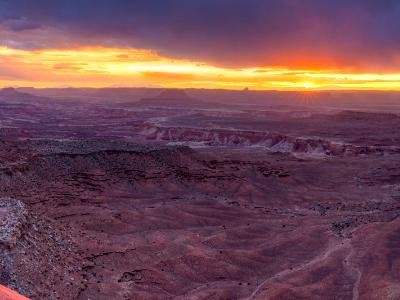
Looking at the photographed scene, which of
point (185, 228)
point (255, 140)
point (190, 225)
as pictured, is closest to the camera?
point (185, 228)

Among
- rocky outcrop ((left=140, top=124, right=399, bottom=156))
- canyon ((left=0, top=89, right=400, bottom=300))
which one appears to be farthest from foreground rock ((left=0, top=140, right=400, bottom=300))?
rocky outcrop ((left=140, top=124, right=399, bottom=156))

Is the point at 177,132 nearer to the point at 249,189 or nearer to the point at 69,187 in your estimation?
the point at 249,189

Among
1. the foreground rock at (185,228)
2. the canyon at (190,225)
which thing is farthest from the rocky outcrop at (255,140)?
the foreground rock at (185,228)

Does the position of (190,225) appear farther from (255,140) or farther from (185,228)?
(255,140)

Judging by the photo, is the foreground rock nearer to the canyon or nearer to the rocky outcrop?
the canyon

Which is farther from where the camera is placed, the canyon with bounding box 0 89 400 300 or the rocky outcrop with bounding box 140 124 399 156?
the rocky outcrop with bounding box 140 124 399 156

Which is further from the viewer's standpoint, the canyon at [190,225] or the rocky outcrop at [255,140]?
the rocky outcrop at [255,140]

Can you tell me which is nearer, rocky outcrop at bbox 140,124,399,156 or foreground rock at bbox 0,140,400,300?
foreground rock at bbox 0,140,400,300

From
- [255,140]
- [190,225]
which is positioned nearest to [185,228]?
[190,225]

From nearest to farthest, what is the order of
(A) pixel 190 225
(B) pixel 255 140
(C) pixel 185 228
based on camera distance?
(C) pixel 185 228 < (A) pixel 190 225 < (B) pixel 255 140

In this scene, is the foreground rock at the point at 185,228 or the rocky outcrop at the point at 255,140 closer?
the foreground rock at the point at 185,228

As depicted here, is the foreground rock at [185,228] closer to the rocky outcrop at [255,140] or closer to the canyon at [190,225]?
the canyon at [190,225]

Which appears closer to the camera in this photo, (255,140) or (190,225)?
(190,225)
